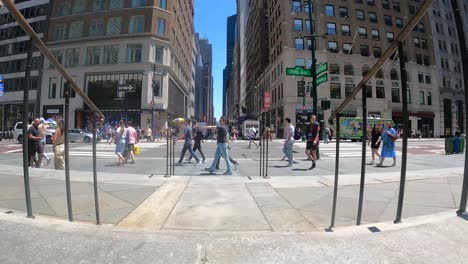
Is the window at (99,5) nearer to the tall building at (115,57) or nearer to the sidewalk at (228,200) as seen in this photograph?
the tall building at (115,57)

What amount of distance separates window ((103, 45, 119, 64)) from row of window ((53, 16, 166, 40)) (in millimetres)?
2055

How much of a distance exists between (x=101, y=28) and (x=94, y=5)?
12.6ft

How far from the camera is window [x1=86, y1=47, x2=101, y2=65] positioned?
142ft

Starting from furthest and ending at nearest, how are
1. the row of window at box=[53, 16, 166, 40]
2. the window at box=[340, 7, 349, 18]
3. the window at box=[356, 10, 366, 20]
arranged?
the window at box=[356, 10, 366, 20], the window at box=[340, 7, 349, 18], the row of window at box=[53, 16, 166, 40]

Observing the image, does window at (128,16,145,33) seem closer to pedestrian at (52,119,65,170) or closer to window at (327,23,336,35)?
window at (327,23,336,35)

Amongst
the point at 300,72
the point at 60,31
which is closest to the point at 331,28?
the point at 300,72

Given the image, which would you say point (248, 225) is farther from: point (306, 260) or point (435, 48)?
point (435, 48)

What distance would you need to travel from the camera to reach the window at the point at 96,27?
43.7 meters

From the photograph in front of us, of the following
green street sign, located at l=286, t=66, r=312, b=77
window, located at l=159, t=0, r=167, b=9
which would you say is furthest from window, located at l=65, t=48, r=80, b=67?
green street sign, located at l=286, t=66, r=312, b=77

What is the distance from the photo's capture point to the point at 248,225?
4207 millimetres

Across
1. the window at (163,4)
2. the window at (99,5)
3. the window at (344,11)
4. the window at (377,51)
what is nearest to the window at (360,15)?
the window at (344,11)

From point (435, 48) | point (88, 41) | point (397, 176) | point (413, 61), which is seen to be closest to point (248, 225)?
point (397, 176)

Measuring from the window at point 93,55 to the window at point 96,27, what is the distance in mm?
2102

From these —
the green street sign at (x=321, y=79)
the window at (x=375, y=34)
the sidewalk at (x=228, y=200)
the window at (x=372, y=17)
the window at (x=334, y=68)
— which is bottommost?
the sidewalk at (x=228, y=200)
